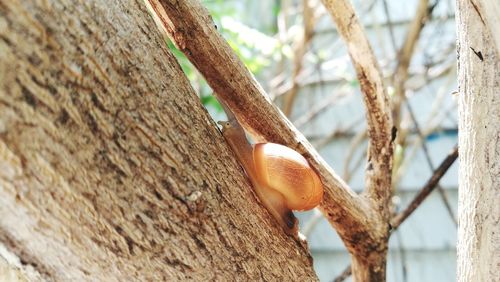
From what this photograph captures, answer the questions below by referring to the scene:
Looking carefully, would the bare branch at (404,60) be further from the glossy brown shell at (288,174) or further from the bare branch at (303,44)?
the glossy brown shell at (288,174)

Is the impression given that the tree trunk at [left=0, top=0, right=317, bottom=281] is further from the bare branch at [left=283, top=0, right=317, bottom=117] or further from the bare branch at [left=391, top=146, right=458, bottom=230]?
the bare branch at [left=283, top=0, right=317, bottom=117]

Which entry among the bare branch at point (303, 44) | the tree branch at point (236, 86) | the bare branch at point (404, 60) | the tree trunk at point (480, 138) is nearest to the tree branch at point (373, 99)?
the tree branch at point (236, 86)

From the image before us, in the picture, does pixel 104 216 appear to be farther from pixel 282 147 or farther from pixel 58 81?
pixel 282 147

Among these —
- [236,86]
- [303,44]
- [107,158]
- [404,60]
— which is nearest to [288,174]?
[236,86]

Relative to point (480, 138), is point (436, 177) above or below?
above

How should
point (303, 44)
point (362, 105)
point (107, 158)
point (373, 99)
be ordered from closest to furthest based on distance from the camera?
point (107, 158) → point (373, 99) → point (303, 44) → point (362, 105)

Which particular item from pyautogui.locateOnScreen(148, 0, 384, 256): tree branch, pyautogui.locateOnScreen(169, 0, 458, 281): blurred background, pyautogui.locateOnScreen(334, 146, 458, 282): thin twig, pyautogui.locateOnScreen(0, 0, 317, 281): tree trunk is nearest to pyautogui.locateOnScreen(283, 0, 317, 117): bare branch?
pyautogui.locateOnScreen(169, 0, 458, 281): blurred background

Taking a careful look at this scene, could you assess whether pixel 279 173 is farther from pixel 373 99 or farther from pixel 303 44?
pixel 303 44
